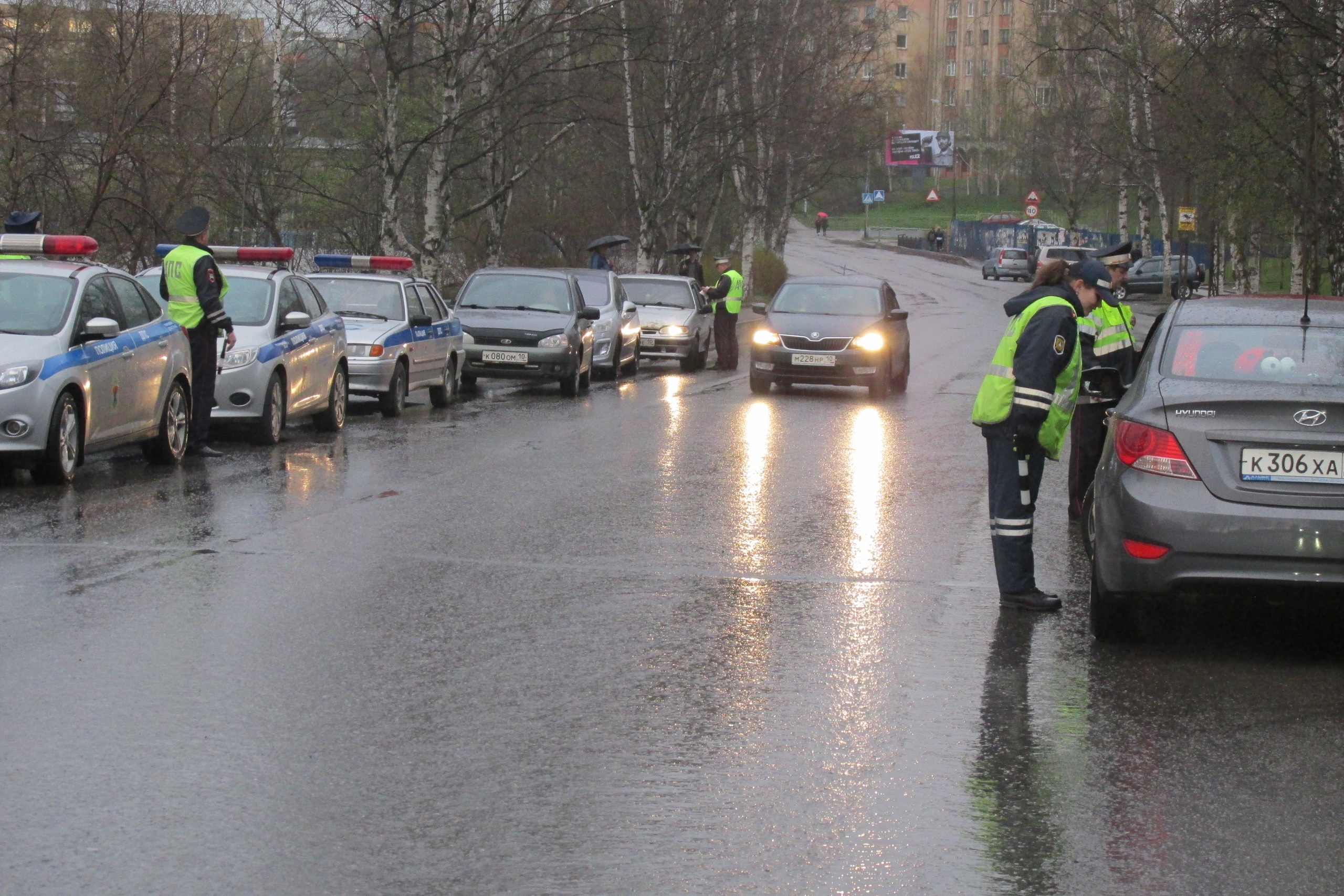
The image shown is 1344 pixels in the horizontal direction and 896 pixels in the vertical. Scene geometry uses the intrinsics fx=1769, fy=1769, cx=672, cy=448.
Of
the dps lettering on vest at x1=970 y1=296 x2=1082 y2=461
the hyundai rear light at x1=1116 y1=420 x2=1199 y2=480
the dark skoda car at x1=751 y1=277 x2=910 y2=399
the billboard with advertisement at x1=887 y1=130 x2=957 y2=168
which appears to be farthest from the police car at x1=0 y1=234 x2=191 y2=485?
the billboard with advertisement at x1=887 y1=130 x2=957 y2=168

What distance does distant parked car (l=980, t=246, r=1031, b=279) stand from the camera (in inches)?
3219

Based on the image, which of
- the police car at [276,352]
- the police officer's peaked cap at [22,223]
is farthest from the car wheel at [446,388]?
the police officer's peaked cap at [22,223]

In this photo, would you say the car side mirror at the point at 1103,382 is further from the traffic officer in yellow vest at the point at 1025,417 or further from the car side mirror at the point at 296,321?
the car side mirror at the point at 296,321

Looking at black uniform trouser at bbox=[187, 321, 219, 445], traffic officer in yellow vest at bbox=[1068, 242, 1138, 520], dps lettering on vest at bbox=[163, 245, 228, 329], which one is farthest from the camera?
black uniform trouser at bbox=[187, 321, 219, 445]

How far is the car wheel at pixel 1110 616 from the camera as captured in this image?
7484 mm

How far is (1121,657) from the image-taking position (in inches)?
292

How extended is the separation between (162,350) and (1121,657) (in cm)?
869

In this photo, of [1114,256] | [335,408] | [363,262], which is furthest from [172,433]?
[1114,256]

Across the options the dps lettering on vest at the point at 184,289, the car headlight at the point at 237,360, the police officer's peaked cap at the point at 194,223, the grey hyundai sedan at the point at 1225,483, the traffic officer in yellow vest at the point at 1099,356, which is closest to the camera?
the grey hyundai sedan at the point at 1225,483

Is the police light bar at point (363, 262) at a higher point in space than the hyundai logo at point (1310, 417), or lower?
higher

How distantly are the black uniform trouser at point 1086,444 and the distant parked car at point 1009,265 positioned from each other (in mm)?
70261

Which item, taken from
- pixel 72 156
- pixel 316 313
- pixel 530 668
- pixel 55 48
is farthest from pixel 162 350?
pixel 55 48

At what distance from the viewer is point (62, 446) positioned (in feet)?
39.5

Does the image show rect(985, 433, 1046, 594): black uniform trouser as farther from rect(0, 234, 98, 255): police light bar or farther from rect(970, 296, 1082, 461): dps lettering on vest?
rect(0, 234, 98, 255): police light bar
